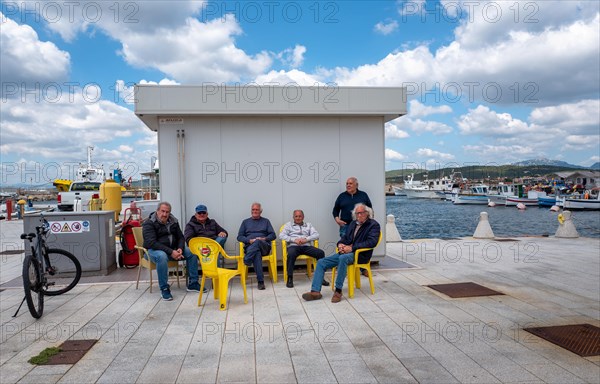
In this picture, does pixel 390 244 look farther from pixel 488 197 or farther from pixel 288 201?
pixel 488 197

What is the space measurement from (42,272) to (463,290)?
534 centimetres

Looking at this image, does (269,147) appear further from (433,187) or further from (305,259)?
(433,187)

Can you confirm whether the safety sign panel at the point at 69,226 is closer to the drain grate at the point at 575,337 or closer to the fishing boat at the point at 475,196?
the drain grate at the point at 575,337

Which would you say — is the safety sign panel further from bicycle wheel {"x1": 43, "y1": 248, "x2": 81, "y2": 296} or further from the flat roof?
the flat roof

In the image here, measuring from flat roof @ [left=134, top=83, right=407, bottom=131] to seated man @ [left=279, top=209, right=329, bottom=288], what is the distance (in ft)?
5.54

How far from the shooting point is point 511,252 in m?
9.37

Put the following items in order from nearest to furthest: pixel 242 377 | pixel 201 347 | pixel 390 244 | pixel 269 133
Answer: pixel 242 377
pixel 201 347
pixel 269 133
pixel 390 244

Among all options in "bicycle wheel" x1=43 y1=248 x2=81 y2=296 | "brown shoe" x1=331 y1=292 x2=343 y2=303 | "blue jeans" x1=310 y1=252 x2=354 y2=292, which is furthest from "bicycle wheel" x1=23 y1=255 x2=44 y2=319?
"brown shoe" x1=331 y1=292 x2=343 y2=303

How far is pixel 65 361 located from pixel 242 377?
1.56m

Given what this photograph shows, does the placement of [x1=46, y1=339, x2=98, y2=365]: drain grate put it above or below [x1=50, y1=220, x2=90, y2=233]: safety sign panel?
below

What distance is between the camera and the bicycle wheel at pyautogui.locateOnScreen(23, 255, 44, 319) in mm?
4699

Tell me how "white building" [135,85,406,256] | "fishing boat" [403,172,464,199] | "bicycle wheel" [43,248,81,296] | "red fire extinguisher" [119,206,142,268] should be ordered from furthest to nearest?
"fishing boat" [403,172,464,199]
"red fire extinguisher" [119,206,142,268]
"white building" [135,85,406,256]
"bicycle wheel" [43,248,81,296]

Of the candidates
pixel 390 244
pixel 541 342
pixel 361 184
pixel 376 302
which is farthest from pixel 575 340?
pixel 390 244

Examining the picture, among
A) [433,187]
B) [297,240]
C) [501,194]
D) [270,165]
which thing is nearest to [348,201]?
[297,240]
